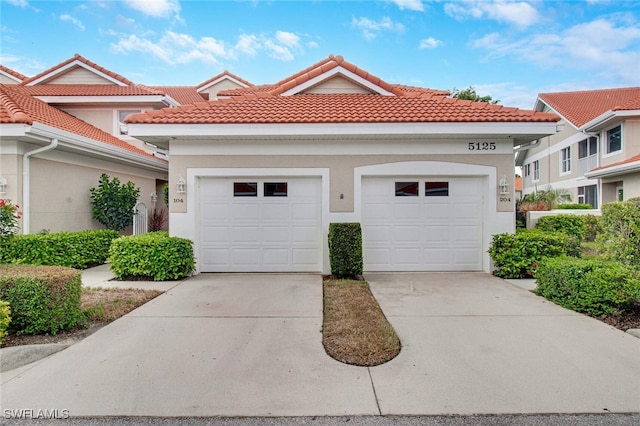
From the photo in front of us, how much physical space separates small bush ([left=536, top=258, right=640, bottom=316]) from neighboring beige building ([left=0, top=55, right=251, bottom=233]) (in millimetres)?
9543

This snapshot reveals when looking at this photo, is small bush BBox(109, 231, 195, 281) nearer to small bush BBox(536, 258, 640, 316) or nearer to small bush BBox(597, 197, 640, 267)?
small bush BBox(536, 258, 640, 316)

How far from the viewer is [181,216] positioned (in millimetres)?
8164

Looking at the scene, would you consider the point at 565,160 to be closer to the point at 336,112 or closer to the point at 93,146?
the point at 336,112

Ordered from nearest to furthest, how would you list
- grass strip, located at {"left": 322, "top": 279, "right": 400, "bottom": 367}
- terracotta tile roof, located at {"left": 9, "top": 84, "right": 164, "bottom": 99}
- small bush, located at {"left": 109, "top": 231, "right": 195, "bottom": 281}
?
grass strip, located at {"left": 322, "top": 279, "right": 400, "bottom": 367} → small bush, located at {"left": 109, "top": 231, "right": 195, "bottom": 281} → terracotta tile roof, located at {"left": 9, "top": 84, "right": 164, "bottom": 99}

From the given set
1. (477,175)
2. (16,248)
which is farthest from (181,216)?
(477,175)

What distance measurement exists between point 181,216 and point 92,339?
4.22 meters

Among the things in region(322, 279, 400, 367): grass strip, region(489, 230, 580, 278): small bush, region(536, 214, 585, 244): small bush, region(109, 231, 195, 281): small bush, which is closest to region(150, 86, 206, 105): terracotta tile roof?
region(109, 231, 195, 281): small bush

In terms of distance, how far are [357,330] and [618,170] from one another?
53.6ft

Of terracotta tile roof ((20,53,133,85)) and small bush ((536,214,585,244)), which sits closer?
small bush ((536,214,585,244))

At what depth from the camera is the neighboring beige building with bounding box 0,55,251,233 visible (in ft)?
26.7

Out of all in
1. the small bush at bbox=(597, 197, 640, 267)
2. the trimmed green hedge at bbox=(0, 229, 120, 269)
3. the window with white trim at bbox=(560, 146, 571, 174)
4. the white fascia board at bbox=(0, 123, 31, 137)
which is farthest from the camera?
the window with white trim at bbox=(560, 146, 571, 174)

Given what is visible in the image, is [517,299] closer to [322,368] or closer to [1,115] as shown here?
[322,368]

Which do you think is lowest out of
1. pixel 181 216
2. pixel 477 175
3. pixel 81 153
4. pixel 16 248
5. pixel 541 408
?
pixel 541 408

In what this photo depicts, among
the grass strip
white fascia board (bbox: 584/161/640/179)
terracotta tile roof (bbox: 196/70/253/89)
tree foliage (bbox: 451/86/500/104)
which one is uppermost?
tree foliage (bbox: 451/86/500/104)
